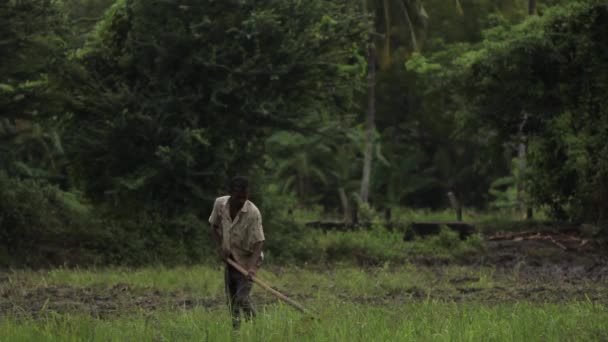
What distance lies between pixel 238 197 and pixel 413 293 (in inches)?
243

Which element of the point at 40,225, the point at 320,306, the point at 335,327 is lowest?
the point at 320,306

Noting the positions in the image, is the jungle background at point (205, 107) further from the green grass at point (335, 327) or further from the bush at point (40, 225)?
the green grass at point (335, 327)

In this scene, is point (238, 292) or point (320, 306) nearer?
point (238, 292)

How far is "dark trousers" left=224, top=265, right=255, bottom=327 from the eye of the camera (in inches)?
424

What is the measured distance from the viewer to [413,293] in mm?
16125

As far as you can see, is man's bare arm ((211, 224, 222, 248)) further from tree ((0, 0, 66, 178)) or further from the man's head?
tree ((0, 0, 66, 178))

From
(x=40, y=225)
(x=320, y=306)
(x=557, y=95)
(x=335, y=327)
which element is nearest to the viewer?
(x=335, y=327)

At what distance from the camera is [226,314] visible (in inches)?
441

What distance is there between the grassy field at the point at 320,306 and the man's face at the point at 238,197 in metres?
1.04

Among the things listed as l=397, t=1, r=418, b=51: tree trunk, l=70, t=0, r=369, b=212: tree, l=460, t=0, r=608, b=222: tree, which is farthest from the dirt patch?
l=397, t=1, r=418, b=51: tree trunk

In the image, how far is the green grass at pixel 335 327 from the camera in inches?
370

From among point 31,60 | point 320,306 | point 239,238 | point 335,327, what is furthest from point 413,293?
point 31,60

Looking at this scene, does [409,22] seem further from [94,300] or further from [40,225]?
[94,300]

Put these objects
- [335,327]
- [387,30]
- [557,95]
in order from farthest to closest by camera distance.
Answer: [387,30] < [557,95] < [335,327]
